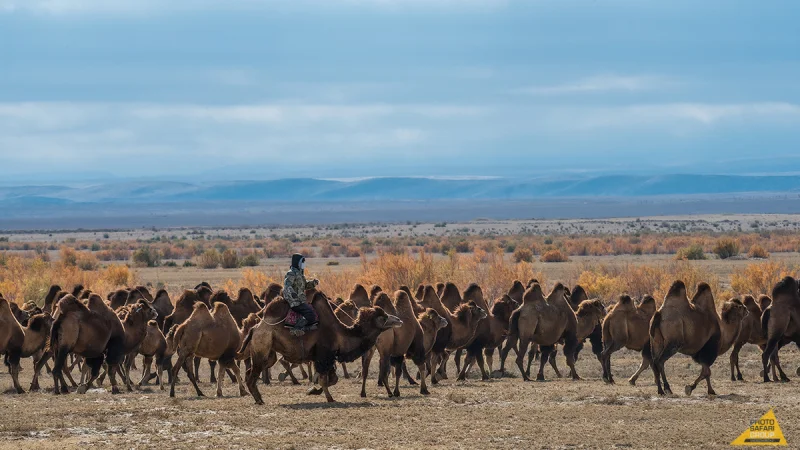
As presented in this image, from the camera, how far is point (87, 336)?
1936 centimetres

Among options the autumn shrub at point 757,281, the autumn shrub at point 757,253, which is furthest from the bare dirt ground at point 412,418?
the autumn shrub at point 757,253

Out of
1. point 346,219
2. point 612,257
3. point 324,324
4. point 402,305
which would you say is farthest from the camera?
point 346,219

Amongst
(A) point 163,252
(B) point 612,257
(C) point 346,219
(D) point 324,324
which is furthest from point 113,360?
(C) point 346,219

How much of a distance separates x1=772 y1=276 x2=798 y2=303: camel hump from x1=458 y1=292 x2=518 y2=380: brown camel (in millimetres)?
4973

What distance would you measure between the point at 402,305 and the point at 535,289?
13.0ft

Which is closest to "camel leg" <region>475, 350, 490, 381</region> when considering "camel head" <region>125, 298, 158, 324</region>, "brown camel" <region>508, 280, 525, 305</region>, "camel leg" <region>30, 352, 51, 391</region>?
"brown camel" <region>508, 280, 525, 305</region>

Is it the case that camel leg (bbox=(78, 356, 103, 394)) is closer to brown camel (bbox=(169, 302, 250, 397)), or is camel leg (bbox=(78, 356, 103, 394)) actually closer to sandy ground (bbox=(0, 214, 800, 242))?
brown camel (bbox=(169, 302, 250, 397))

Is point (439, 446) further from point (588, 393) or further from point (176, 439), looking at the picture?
point (588, 393)

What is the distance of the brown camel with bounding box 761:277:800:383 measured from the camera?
69.3ft

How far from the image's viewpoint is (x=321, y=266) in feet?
199

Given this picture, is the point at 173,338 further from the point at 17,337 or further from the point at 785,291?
the point at 785,291

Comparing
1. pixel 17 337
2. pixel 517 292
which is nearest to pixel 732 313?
pixel 517 292

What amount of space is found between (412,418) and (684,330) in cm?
525

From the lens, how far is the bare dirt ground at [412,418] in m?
14.5
